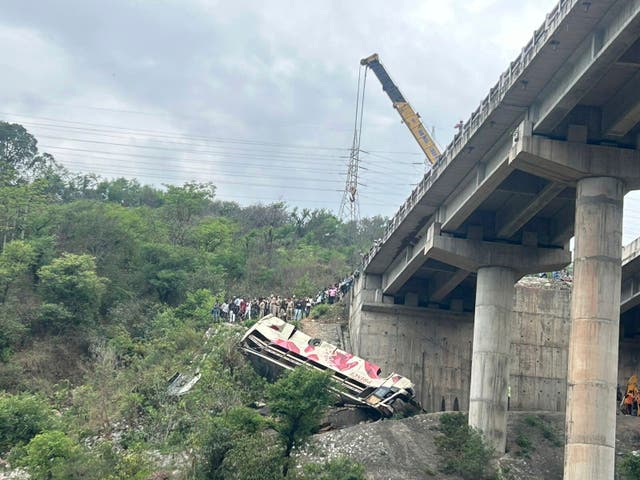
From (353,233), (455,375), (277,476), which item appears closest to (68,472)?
(277,476)

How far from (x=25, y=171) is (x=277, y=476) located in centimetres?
6197

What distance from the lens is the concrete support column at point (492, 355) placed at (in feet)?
139

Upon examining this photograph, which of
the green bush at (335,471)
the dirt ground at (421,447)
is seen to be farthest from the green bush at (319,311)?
the green bush at (335,471)

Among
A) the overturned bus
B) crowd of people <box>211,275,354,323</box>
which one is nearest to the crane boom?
crowd of people <box>211,275,354,323</box>

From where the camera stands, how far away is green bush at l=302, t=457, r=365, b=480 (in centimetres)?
3384

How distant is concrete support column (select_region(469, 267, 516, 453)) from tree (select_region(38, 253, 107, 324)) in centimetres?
2462

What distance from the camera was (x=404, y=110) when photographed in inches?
3105

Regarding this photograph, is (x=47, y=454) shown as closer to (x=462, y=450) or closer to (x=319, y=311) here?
(x=462, y=450)

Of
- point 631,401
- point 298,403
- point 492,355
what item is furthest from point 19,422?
point 631,401

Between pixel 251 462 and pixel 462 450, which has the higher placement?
pixel 462 450

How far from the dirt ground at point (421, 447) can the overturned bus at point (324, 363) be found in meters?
2.58

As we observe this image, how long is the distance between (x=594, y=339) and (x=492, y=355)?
11.9m

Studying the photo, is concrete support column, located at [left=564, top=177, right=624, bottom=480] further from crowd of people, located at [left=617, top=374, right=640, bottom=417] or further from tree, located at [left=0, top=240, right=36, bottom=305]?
tree, located at [left=0, top=240, right=36, bottom=305]

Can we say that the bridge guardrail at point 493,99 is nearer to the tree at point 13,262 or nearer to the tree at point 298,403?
the tree at point 298,403
